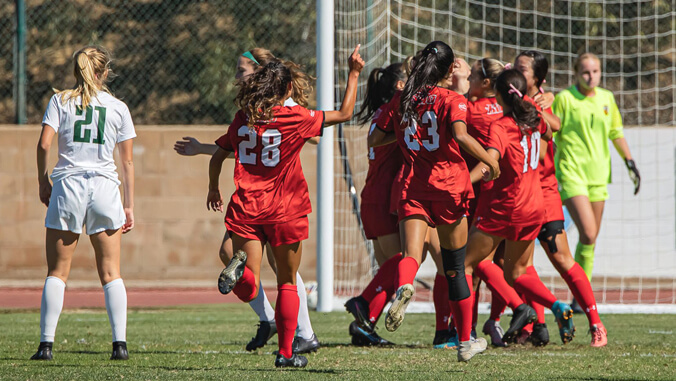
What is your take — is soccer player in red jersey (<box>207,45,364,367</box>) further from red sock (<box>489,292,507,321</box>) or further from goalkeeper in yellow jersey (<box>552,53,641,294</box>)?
goalkeeper in yellow jersey (<box>552,53,641,294</box>)

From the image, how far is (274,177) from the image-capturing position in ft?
16.5

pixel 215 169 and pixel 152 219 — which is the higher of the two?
pixel 215 169

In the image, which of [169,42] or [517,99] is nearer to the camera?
[517,99]

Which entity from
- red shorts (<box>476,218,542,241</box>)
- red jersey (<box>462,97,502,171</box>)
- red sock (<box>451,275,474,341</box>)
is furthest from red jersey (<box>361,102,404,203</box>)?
red sock (<box>451,275,474,341</box>)

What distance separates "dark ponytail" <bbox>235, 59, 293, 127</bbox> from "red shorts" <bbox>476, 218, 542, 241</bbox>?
5.47ft

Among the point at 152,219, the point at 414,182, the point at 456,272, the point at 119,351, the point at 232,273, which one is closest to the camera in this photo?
the point at 232,273

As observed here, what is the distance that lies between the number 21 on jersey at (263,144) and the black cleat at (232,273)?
51 cm

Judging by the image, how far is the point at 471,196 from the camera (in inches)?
203

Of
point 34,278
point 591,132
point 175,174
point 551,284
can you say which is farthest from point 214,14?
point 591,132

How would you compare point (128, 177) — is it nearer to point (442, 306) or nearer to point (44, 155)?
point (44, 155)

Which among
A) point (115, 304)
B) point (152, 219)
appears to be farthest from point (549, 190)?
point (152, 219)

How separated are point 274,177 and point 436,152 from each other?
91cm

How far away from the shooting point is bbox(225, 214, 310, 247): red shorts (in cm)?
498

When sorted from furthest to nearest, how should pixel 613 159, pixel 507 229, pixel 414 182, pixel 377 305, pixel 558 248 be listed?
pixel 613 159, pixel 558 248, pixel 377 305, pixel 507 229, pixel 414 182
